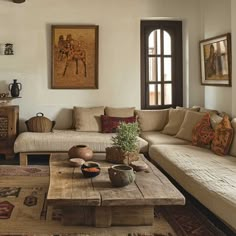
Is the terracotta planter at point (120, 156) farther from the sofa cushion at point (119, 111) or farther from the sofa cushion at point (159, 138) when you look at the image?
the sofa cushion at point (119, 111)

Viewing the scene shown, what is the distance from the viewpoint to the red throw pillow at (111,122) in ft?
18.2

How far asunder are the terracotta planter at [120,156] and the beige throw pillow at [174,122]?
6.15 ft

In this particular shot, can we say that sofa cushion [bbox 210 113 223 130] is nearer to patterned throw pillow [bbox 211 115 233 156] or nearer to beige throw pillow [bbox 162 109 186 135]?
patterned throw pillow [bbox 211 115 233 156]

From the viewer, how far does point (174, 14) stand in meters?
6.06

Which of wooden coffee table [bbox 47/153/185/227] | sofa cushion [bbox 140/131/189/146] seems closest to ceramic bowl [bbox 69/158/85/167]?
wooden coffee table [bbox 47/153/185/227]

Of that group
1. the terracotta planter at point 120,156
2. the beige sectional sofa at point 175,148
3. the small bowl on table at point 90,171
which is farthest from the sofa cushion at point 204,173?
the small bowl on table at point 90,171

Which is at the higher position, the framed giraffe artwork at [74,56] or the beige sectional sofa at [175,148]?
the framed giraffe artwork at [74,56]

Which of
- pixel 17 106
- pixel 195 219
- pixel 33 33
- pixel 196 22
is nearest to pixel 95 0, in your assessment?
pixel 33 33

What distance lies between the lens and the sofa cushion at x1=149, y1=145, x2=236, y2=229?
8.69ft

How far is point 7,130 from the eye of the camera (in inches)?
217

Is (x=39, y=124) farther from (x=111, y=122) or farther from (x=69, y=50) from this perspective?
(x=69, y=50)

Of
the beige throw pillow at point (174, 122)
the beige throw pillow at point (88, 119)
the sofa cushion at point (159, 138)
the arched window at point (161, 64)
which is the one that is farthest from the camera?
the arched window at point (161, 64)

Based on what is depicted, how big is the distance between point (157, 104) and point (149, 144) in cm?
146

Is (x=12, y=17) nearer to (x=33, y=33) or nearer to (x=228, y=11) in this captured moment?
(x=33, y=33)
